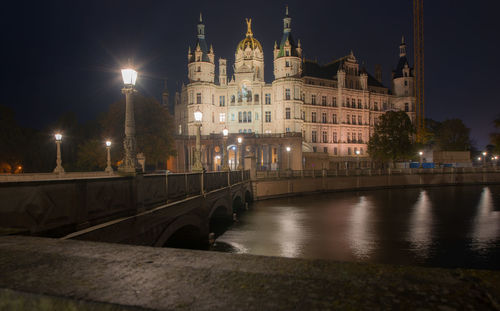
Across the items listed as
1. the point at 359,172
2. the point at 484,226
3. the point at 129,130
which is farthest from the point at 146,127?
the point at 484,226

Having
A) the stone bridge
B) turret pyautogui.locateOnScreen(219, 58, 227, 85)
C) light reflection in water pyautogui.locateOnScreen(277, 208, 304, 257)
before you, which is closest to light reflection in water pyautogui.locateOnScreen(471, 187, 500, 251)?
light reflection in water pyautogui.locateOnScreen(277, 208, 304, 257)

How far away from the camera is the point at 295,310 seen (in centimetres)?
242

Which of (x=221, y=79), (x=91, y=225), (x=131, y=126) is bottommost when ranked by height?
(x=91, y=225)

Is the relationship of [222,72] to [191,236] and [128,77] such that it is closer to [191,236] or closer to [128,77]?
[191,236]

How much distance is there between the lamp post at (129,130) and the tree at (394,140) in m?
57.7

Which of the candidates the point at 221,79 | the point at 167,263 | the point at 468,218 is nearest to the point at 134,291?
the point at 167,263

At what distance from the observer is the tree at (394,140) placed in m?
60.1

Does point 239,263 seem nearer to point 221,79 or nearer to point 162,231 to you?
point 162,231

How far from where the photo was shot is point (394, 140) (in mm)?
60500

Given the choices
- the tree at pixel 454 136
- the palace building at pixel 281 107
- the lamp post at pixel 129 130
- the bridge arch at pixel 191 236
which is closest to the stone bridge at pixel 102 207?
the lamp post at pixel 129 130

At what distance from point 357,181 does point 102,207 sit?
49264mm

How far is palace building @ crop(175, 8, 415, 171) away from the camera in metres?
60.5

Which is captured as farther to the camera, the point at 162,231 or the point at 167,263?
the point at 162,231

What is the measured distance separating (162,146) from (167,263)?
141ft
